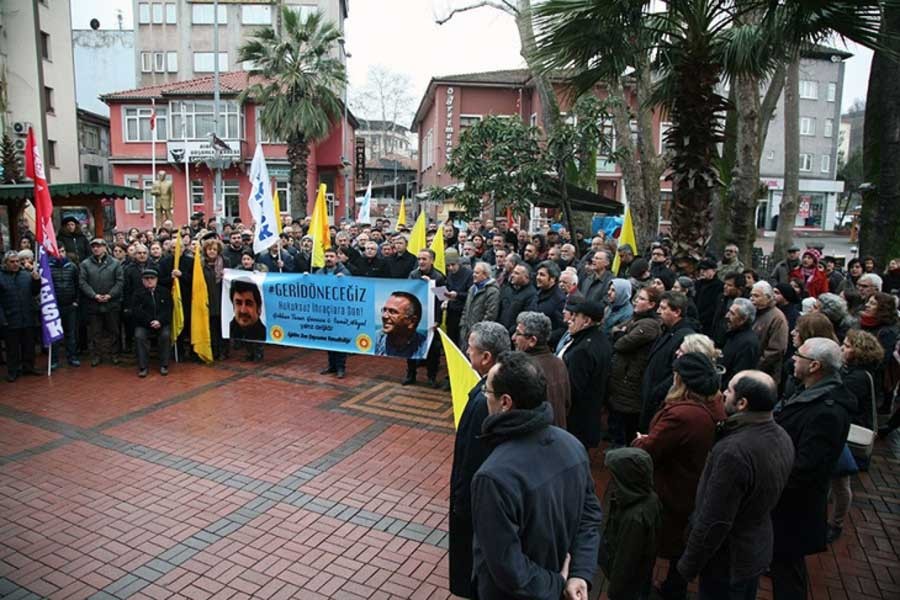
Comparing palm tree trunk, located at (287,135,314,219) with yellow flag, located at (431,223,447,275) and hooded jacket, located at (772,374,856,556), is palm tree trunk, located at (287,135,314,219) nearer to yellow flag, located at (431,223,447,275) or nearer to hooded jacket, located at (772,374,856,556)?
yellow flag, located at (431,223,447,275)

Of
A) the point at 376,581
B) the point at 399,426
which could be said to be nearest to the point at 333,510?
the point at 376,581

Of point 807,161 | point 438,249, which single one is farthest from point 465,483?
point 807,161

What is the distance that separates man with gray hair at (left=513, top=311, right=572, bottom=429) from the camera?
4340mm

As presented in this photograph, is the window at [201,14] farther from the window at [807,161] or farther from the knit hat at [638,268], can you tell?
the window at [807,161]

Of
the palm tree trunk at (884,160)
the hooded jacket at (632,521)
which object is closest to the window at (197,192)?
the palm tree trunk at (884,160)

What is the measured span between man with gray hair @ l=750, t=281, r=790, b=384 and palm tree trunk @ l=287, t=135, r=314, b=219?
2627 centimetres

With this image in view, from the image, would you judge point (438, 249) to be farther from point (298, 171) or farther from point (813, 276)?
point (298, 171)

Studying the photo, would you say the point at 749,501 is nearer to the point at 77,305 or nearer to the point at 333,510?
the point at 333,510

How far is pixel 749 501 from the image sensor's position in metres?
3.17

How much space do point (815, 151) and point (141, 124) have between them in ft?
163

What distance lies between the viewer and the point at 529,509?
2256 mm

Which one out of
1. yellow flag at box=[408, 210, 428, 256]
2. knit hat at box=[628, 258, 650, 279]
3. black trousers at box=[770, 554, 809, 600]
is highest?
yellow flag at box=[408, 210, 428, 256]

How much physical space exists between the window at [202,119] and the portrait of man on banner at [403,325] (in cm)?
3063

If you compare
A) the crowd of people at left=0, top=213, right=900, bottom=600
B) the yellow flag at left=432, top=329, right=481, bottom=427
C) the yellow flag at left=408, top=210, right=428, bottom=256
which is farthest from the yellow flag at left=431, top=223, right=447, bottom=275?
the yellow flag at left=432, top=329, right=481, bottom=427
